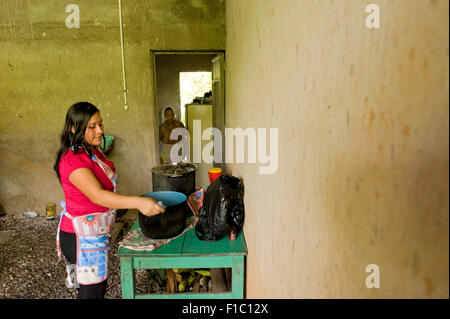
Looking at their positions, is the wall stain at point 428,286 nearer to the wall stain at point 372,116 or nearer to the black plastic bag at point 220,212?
the wall stain at point 372,116

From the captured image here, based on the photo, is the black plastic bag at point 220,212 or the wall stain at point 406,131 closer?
the wall stain at point 406,131

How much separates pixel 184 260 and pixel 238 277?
42cm

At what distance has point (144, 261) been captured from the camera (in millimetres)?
2111

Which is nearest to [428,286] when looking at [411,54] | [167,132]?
[411,54]

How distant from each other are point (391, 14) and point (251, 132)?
1552 mm

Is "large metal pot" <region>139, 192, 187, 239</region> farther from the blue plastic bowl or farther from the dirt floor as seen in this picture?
the dirt floor

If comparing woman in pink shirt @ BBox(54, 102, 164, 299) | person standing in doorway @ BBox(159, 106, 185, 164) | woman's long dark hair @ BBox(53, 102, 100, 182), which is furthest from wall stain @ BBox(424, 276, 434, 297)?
person standing in doorway @ BBox(159, 106, 185, 164)

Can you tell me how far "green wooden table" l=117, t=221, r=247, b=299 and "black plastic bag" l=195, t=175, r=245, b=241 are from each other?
0.33 feet

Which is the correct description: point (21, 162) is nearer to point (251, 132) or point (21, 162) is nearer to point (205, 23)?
point (205, 23)

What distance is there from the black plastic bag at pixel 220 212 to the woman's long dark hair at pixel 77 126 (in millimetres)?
911

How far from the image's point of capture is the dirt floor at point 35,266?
9.29 feet

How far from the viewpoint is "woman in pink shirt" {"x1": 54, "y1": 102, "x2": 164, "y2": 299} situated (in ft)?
5.98

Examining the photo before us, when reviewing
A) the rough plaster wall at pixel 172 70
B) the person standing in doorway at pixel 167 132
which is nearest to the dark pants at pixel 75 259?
the person standing in doorway at pixel 167 132
